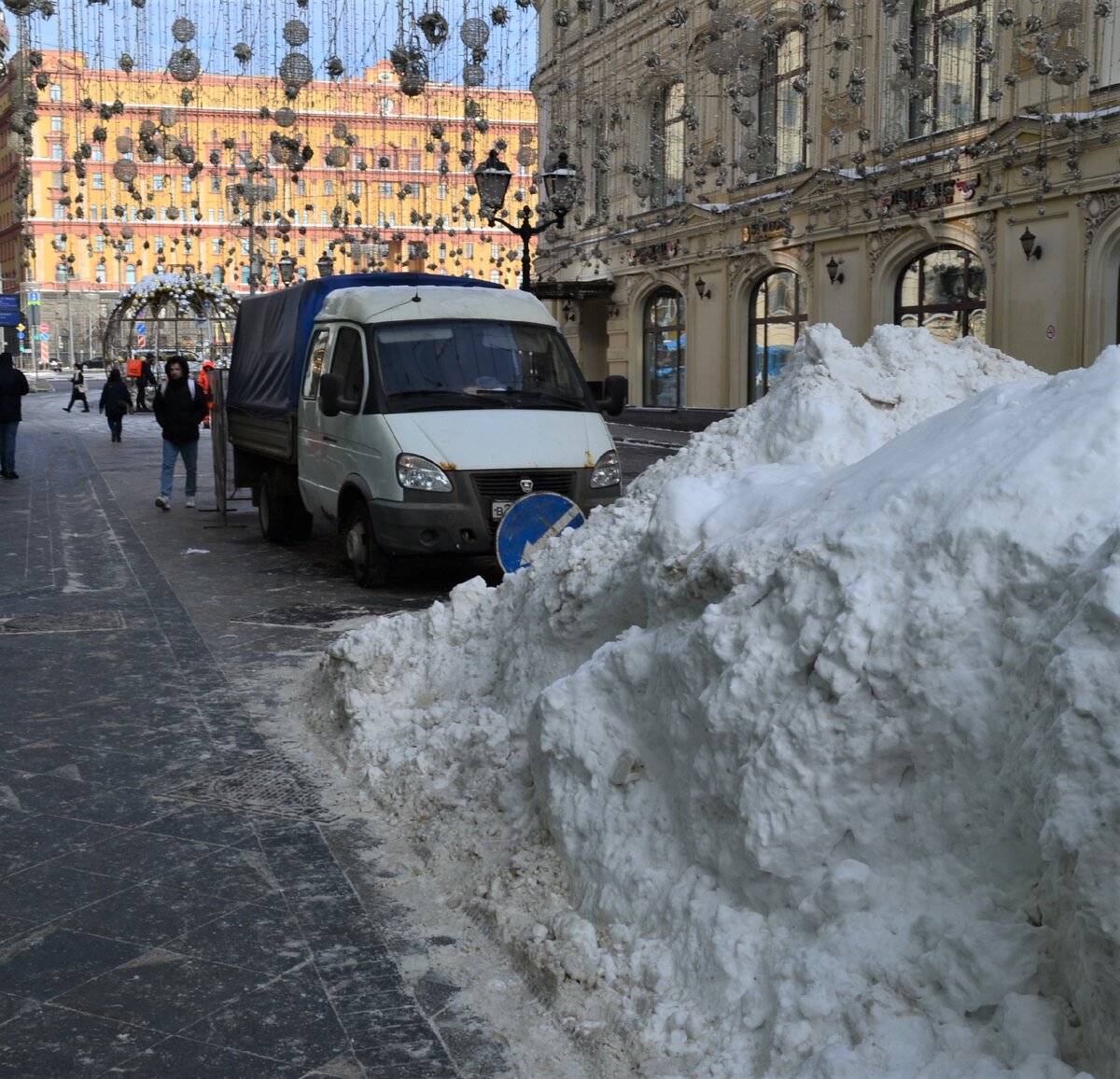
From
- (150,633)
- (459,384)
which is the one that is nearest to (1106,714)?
(150,633)

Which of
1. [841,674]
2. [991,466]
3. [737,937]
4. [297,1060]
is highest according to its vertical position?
[991,466]

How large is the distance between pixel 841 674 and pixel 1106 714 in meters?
0.77

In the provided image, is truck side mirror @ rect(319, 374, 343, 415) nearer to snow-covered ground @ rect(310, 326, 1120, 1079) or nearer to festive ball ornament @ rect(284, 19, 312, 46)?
festive ball ornament @ rect(284, 19, 312, 46)

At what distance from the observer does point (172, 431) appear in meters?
17.2

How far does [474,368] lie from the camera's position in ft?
38.1

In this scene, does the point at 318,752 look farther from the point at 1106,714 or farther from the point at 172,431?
the point at 172,431

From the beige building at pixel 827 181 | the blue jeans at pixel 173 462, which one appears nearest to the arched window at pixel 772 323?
the beige building at pixel 827 181

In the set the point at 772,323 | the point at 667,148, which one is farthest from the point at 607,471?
the point at 667,148

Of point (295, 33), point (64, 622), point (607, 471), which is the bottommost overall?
point (64, 622)

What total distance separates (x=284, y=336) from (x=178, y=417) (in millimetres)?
3780

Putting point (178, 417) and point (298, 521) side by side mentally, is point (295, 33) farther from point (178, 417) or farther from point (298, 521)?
point (298, 521)

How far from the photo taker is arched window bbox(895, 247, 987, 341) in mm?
24953

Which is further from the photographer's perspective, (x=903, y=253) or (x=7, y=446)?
(x=903, y=253)

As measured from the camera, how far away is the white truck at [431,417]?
1075 centimetres
